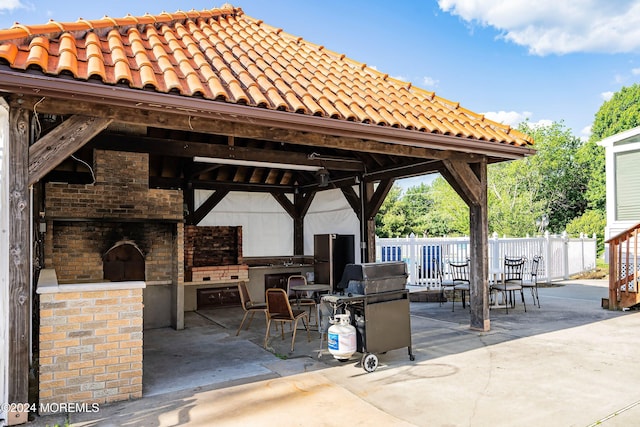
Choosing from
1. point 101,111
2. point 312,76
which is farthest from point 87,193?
point 312,76

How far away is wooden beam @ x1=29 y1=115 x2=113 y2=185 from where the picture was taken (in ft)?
11.4

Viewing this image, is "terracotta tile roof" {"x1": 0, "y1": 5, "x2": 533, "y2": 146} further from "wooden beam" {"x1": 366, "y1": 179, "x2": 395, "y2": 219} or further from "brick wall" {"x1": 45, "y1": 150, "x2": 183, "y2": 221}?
"brick wall" {"x1": 45, "y1": 150, "x2": 183, "y2": 221}

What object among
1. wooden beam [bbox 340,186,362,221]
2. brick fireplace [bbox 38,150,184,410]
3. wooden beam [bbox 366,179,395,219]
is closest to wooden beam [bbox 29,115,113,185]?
brick fireplace [bbox 38,150,184,410]

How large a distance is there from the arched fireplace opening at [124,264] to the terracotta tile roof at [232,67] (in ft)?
12.4

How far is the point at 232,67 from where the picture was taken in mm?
4754

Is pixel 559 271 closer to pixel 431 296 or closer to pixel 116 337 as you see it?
pixel 431 296

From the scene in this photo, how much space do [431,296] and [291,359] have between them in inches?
218

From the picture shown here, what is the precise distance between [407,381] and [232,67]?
3848mm

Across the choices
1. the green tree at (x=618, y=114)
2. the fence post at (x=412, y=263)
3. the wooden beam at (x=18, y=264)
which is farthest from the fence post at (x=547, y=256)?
the green tree at (x=618, y=114)

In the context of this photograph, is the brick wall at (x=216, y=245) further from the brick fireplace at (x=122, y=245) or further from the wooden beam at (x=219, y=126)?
the wooden beam at (x=219, y=126)

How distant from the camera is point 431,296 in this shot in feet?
32.6

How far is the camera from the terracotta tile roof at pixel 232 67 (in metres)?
3.61

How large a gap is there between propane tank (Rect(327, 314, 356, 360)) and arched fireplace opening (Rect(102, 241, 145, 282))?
4344 millimetres

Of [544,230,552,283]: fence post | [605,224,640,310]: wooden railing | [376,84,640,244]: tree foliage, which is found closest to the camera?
[605,224,640,310]: wooden railing
